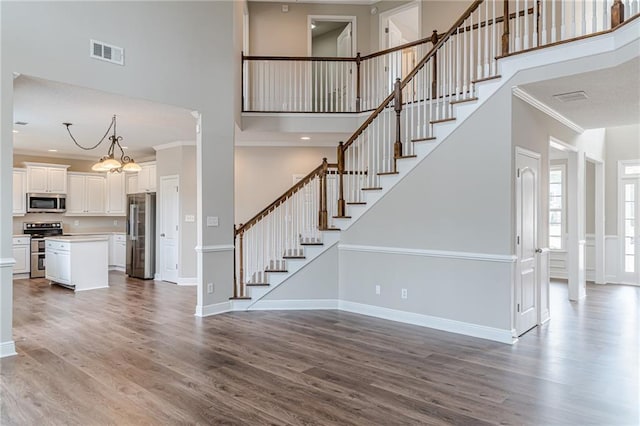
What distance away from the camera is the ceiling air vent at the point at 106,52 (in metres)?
4.34

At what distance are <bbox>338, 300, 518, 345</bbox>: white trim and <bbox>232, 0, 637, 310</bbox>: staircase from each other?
101 cm

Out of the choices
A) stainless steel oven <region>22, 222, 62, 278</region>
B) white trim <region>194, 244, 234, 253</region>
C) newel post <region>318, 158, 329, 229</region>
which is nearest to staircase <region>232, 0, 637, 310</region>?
newel post <region>318, 158, 329, 229</region>

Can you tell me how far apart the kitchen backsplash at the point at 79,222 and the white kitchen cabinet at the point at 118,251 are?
0.62 m

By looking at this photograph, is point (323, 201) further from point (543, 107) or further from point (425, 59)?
point (543, 107)

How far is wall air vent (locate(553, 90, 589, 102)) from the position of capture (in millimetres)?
4393

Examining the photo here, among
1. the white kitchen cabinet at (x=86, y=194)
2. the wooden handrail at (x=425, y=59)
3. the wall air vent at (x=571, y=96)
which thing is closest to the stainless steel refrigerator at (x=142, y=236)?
the white kitchen cabinet at (x=86, y=194)

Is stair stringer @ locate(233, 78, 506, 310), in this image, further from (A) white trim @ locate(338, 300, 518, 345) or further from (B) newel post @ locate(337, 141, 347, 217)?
(A) white trim @ locate(338, 300, 518, 345)

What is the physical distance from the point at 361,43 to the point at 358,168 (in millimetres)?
3988

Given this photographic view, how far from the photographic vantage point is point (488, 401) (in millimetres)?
2945

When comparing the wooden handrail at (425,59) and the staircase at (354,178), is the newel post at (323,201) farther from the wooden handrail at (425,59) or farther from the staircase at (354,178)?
the wooden handrail at (425,59)

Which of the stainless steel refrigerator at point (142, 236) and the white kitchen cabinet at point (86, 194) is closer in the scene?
the stainless steel refrigerator at point (142, 236)

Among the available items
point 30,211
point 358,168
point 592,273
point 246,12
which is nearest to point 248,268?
point 358,168

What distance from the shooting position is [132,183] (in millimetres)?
10352

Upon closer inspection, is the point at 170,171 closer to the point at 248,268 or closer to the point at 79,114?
the point at 79,114
